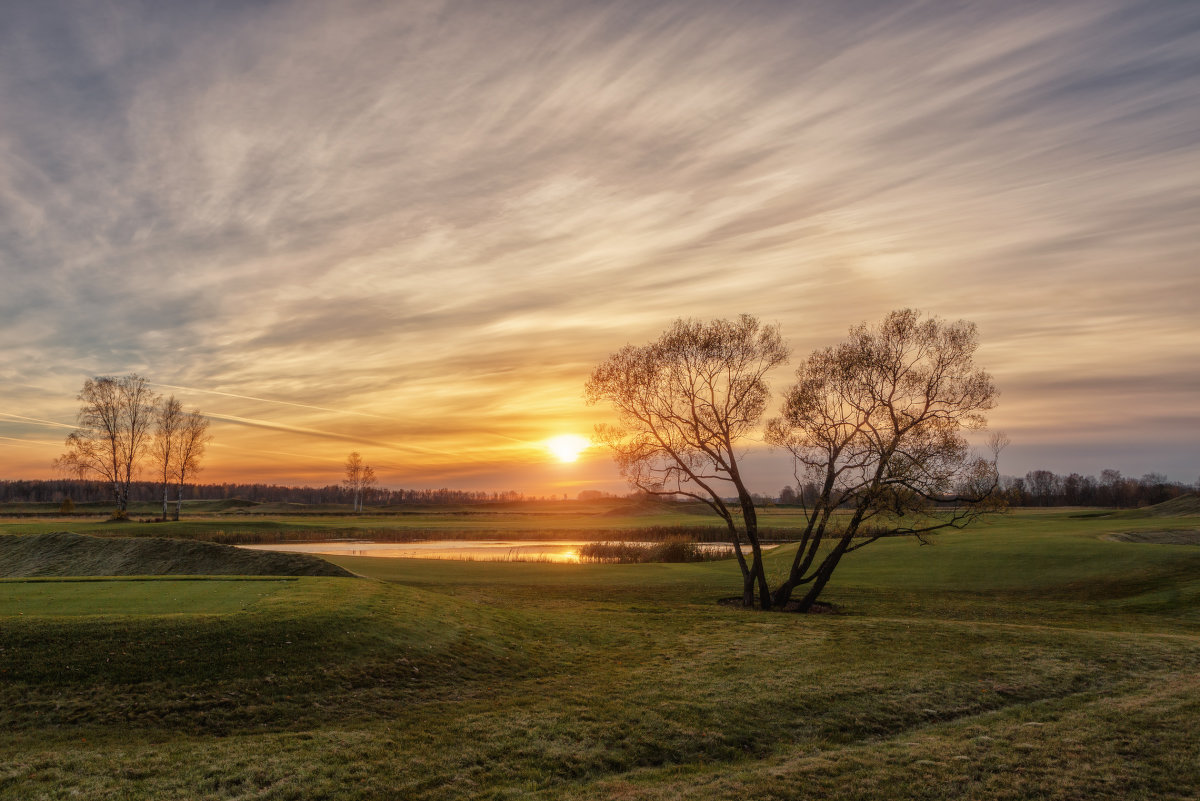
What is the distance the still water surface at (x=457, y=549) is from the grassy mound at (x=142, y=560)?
54.3ft

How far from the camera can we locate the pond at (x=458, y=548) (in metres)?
57.4

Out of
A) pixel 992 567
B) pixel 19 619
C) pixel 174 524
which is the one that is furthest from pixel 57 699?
pixel 174 524

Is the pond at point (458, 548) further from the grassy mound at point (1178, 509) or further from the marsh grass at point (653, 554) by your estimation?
the grassy mound at point (1178, 509)

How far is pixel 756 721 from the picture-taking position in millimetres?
13172

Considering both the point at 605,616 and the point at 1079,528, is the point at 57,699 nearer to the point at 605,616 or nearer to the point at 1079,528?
the point at 605,616

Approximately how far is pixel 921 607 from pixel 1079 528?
120 ft

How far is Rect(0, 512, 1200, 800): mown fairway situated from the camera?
33.7ft

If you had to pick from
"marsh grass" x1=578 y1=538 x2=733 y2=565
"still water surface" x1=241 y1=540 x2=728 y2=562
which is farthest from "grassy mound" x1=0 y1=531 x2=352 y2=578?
"marsh grass" x1=578 y1=538 x2=733 y2=565

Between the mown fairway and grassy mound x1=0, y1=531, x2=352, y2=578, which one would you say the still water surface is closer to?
grassy mound x1=0, y1=531, x2=352, y2=578

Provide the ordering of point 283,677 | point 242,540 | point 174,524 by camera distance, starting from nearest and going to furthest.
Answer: point 283,677 < point 242,540 < point 174,524

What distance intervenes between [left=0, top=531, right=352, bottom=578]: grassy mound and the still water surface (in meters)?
16.6

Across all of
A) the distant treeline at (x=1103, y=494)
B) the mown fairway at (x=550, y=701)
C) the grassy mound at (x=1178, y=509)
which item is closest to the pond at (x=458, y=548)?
the mown fairway at (x=550, y=701)

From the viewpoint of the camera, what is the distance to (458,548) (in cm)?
6744

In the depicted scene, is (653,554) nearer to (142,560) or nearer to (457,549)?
(457,549)
